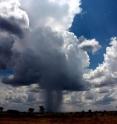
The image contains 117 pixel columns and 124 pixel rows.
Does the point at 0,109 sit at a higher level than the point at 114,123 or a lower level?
higher

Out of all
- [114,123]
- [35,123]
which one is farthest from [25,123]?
[114,123]

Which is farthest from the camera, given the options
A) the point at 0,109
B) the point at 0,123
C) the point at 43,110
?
the point at 43,110

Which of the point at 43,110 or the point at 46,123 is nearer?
the point at 46,123

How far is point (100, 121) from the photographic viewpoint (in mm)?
67188

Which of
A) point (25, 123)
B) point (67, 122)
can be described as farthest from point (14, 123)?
point (67, 122)

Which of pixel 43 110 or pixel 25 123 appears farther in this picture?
pixel 43 110

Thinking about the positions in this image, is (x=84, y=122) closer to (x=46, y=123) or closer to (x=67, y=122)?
(x=67, y=122)

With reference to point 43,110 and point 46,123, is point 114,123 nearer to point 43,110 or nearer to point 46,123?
point 46,123

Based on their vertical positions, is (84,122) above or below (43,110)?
below

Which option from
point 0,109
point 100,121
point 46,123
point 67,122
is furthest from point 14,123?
point 0,109

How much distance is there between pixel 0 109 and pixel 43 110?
72.6 feet

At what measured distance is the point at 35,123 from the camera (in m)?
66.1

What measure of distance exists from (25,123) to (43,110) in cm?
9117

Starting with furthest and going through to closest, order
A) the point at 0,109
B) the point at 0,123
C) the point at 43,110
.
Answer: the point at 43,110
the point at 0,109
the point at 0,123
